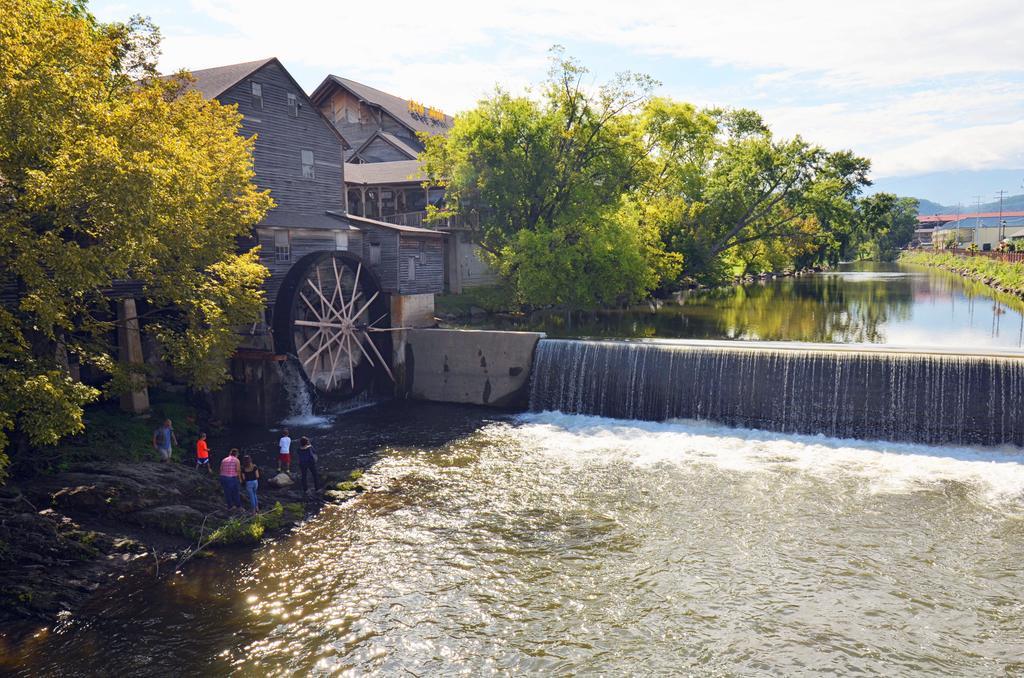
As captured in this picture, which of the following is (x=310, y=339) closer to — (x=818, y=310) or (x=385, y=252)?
(x=385, y=252)

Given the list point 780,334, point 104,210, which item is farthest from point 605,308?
point 104,210

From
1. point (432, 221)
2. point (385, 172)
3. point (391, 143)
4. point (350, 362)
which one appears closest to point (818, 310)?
point (432, 221)

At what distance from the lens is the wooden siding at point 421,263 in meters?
32.2

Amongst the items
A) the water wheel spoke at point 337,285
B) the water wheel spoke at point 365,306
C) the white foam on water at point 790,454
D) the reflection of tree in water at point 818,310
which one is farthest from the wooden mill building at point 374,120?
the white foam on water at point 790,454

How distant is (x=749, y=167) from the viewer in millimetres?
51219

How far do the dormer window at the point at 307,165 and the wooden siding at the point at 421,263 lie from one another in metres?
5.03

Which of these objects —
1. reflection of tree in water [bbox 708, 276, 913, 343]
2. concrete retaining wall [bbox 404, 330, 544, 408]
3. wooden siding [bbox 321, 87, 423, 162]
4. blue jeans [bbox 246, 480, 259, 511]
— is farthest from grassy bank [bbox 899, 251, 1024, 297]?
blue jeans [bbox 246, 480, 259, 511]

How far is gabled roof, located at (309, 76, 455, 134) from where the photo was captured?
50.9 m

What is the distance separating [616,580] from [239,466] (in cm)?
899

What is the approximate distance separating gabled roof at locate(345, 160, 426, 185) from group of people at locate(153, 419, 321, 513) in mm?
26414

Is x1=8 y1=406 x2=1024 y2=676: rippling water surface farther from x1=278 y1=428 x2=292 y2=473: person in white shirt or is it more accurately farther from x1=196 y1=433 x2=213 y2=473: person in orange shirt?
x1=196 y1=433 x2=213 y2=473: person in orange shirt

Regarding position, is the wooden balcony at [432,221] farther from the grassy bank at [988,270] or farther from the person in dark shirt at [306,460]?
the grassy bank at [988,270]

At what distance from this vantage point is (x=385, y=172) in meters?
47.1

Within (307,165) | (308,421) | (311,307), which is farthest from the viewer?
(307,165)
